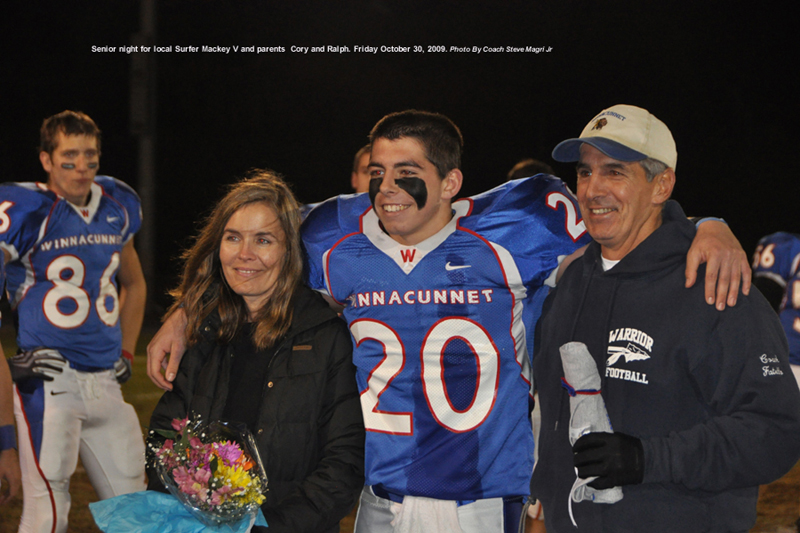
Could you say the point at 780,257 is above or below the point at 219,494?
above

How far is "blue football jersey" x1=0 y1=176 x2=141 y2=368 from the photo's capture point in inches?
177

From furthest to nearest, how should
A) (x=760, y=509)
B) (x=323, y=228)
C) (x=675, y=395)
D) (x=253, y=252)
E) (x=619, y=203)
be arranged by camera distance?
(x=760, y=509)
(x=323, y=228)
(x=253, y=252)
(x=619, y=203)
(x=675, y=395)

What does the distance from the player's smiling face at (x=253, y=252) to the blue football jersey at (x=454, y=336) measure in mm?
245

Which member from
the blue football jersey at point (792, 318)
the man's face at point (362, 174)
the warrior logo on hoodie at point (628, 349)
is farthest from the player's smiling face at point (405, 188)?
the blue football jersey at point (792, 318)

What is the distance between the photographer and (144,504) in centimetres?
219

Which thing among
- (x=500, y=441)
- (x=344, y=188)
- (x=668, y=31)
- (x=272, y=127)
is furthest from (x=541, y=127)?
(x=500, y=441)

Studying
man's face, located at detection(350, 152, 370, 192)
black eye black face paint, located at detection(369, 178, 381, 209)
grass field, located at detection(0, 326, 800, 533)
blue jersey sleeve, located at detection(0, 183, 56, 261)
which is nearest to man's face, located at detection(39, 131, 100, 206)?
blue jersey sleeve, located at detection(0, 183, 56, 261)

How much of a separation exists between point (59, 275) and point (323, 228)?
2.38m

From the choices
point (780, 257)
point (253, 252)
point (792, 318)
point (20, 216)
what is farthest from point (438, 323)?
point (780, 257)

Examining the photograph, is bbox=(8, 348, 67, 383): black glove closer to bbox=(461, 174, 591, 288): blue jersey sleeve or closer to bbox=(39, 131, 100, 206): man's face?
bbox=(39, 131, 100, 206): man's face

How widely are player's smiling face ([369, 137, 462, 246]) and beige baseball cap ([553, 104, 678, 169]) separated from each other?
62 centimetres

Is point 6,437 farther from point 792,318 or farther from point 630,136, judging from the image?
point 792,318

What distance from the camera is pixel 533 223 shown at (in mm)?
2797

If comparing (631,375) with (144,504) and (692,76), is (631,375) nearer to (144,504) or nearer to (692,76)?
(144,504)
